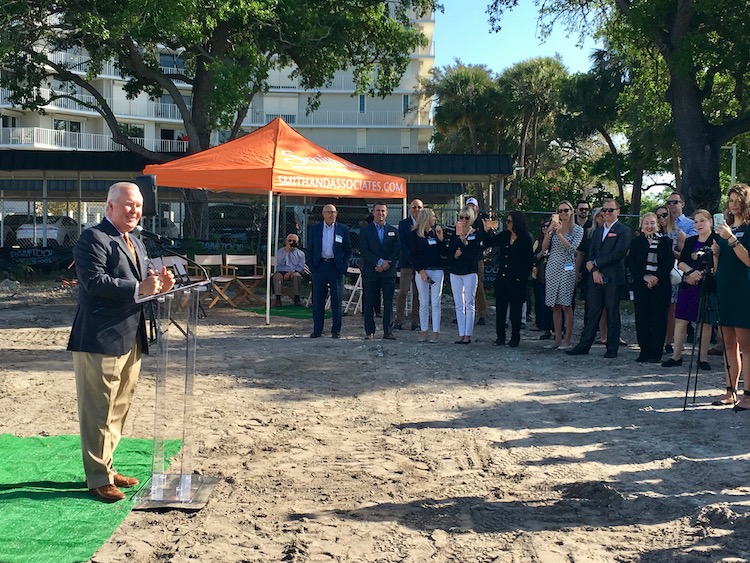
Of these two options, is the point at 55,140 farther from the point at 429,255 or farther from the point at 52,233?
the point at 429,255

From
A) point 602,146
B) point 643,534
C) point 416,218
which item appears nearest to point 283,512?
point 643,534

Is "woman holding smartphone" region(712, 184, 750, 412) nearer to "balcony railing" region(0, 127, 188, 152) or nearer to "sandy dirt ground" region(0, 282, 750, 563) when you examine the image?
"sandy dirt ground" region(0, 282, 750, 563)

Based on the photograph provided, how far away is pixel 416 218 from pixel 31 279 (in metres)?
12.4

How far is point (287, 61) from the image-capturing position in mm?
25547

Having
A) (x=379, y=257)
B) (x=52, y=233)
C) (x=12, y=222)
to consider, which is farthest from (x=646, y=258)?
(x=12, y=222)

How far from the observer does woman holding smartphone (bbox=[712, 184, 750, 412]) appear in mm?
7645

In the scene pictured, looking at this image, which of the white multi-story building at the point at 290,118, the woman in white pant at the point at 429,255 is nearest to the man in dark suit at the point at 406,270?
the woman in white pant at the point at 429,255

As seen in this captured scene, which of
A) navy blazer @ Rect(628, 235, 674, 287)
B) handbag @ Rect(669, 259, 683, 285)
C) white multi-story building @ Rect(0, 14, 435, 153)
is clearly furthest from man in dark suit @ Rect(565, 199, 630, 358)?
white multi-story building @ Rect(0, 14, 435, 153)

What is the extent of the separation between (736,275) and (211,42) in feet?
63.6

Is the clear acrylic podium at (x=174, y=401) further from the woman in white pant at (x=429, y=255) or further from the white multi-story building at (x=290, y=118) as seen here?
the white multi-story building at (x=290, y=118)

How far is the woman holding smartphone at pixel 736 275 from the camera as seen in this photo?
7.64 meters

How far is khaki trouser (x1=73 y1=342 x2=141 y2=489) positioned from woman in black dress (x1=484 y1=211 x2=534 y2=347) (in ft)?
24.5

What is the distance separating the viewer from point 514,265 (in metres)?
12.1

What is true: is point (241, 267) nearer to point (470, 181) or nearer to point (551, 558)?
point (470, 181)
